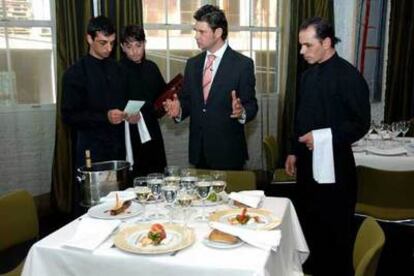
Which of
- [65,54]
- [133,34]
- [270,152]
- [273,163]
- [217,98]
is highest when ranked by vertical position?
[133,34]

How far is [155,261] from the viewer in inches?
56.4

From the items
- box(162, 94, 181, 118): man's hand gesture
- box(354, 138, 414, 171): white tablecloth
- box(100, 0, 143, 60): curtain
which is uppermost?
box(100, 0, 143, 60): curtain

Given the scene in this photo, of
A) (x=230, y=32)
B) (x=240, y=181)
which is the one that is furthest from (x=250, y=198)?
(x=230, y=32)

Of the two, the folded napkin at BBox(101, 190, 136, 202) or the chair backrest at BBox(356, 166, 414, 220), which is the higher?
the folded napkin at BBox(101, 190, 136, 202)

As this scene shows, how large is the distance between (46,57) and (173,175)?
226 centimetres

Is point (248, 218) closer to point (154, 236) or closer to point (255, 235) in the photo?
point (255, 235)

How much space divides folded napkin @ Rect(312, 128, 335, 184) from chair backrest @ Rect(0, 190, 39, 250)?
1455mm

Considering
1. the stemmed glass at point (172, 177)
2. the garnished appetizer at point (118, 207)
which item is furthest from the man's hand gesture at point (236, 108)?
the garnished appetizer at point (118, 207)

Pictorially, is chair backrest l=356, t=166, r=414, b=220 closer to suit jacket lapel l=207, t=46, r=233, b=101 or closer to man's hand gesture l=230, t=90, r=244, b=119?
man's hand gesture l=230, t=90, r=244, b=119

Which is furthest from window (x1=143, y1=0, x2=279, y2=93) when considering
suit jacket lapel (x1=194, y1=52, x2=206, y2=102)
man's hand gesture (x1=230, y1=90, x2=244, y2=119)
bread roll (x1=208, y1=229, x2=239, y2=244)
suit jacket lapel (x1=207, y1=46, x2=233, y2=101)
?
bread roll (x1=208, y1=229, x2=239, y2=244)

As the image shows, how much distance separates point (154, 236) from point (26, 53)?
2.72 meters

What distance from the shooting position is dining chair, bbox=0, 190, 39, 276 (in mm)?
2027

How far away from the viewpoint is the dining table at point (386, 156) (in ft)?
9.86

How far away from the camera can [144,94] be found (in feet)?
10.2
